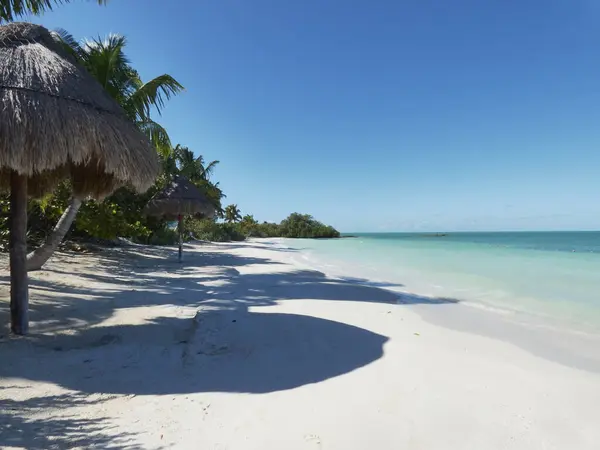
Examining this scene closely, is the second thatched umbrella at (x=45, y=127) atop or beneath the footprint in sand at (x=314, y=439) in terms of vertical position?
atop

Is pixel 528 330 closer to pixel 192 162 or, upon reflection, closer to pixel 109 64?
pixel 109 64

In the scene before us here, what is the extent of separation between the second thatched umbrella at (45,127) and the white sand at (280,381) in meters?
1.19

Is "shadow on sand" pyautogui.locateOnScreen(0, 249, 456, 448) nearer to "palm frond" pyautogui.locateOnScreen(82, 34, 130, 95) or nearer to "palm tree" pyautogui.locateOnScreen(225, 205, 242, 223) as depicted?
"palm frond" pyautogui.locateOnScreen(82, 34, 130, 95)

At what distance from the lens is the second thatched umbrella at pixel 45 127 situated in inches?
118

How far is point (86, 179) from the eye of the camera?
4.69m

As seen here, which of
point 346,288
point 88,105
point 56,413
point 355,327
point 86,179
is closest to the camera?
point 56,413

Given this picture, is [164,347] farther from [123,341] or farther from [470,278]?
[470,278]

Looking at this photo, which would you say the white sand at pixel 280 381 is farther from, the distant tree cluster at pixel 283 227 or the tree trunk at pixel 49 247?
the distant tree cluster at pixel 283 227

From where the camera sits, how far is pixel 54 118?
311cm

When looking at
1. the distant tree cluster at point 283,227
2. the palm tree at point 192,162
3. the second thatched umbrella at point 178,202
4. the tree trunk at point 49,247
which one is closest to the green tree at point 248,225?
the distant tree cluster at point 283,227

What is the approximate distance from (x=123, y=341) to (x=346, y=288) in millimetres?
4653

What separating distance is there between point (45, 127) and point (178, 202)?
24.9 feet

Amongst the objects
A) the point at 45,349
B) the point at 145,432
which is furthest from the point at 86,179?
the point at 145,432

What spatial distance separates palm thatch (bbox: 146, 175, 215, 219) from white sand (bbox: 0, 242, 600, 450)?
5581 mm
